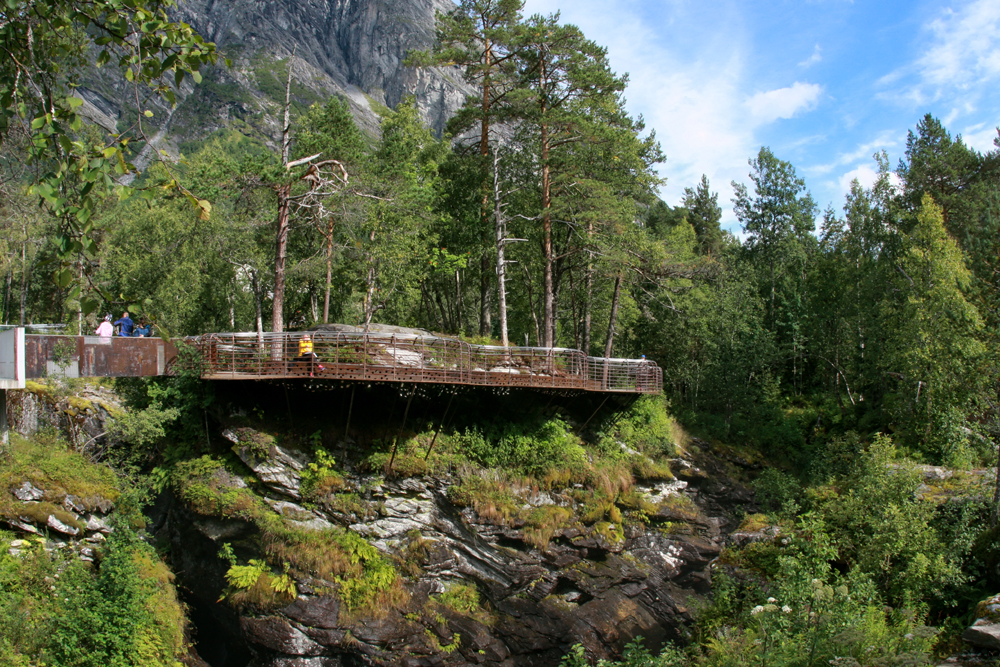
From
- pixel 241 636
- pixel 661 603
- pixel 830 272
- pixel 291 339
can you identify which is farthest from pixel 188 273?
pixel 830 272

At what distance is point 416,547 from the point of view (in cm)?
1508

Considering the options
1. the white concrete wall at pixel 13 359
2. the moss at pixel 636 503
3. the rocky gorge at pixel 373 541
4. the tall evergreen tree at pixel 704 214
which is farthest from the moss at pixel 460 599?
the tall evergreen tree at pixel 704 214

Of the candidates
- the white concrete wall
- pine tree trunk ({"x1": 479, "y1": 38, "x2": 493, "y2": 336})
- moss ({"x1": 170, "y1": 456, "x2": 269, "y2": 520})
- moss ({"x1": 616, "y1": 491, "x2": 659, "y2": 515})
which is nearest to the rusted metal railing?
moss ({"x1": 170, "y1": 456, "x2": 269, "y2": 520})

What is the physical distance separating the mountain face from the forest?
91874 mm

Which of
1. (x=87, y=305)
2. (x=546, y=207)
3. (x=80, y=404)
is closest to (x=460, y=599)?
(x=80, y=404)

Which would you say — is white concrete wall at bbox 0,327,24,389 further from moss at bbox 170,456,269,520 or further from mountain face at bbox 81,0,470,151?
mountain face at bbox 81,0,470,151

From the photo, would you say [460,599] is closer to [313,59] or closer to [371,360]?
[371,360]

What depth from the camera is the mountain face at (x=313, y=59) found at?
113 meters

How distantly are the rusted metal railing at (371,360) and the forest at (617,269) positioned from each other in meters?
2.33

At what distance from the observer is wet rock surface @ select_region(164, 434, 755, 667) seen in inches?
497

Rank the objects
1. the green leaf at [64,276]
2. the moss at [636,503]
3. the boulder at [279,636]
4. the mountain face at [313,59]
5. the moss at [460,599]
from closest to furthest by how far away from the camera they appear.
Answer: the green leaf at [64,276], the boulder at [279,636], the moss at [460,599], the moss at [636,503], the mountain face at [313,59]

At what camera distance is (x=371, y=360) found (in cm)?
1622

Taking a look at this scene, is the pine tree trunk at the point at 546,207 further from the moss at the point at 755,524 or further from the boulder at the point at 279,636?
the boulder at the point at 279,636

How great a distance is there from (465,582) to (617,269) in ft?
44.2
